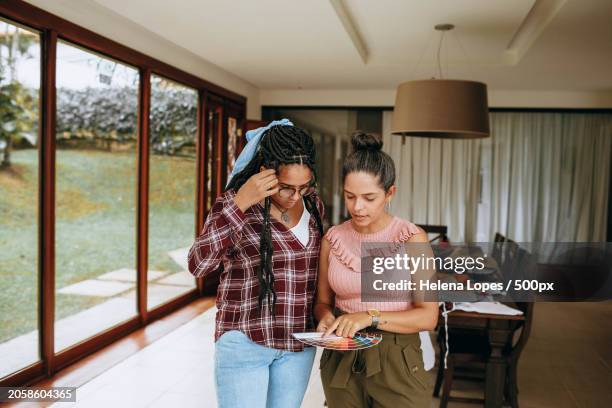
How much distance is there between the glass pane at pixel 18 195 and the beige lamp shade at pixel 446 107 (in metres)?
2.17

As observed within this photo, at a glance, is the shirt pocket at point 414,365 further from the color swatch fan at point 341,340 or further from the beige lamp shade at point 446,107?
the beige lamp shade at point 446,107

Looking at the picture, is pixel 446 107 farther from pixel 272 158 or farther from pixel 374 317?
pixel 374 317

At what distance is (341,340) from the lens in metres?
1.26

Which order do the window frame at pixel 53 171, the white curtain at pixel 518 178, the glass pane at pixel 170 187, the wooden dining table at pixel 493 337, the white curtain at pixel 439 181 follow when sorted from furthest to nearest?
1. the white curtain at pixel 439 181
2. the white curtain at pixel 518 178
3. the glass pane at pixel 170 187
4. the window frame at pixel 53 171
5. the wooden dining table at pixel 493 337

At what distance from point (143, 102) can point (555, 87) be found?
15.5 feet

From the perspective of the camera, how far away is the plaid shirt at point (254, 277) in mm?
1383

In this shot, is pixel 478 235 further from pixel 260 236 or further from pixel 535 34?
pixel 260 236

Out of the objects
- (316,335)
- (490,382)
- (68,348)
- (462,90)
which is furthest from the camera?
(68,348)

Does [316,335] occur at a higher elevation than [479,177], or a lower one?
lower

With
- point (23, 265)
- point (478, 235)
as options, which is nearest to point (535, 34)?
point (478, 235)

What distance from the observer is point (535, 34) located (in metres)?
4.23

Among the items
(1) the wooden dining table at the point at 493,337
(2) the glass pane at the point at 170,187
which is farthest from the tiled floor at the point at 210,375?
(2) the glass pane at the point at 170,187

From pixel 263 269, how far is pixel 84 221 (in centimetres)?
306

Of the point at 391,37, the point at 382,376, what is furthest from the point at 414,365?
the point at 391,37
